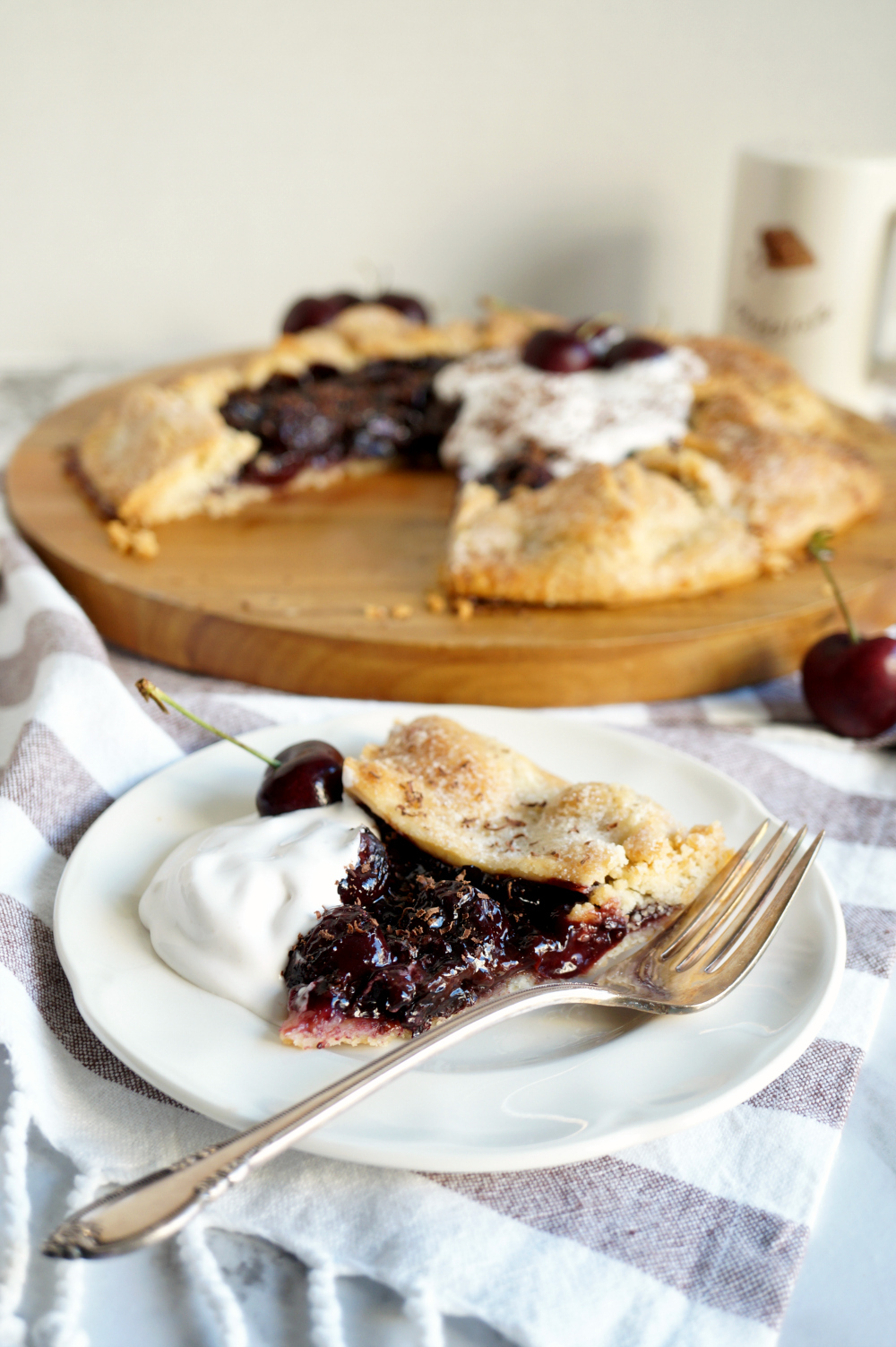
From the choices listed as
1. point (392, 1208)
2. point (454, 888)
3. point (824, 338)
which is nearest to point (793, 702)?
point (454, 888)

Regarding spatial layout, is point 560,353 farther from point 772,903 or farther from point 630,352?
point 772,903

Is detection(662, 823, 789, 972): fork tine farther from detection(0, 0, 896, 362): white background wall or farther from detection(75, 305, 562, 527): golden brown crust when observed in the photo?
detection(0, 0, 896, 362): white background wall

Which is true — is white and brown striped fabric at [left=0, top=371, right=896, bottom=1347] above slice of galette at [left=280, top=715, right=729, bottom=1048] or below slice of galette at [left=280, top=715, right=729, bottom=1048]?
below

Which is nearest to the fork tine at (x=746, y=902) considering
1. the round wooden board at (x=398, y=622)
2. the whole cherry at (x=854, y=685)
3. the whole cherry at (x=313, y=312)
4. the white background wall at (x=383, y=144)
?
the whole cherry at (x=854, y=685)

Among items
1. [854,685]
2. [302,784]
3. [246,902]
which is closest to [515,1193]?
[246,902]

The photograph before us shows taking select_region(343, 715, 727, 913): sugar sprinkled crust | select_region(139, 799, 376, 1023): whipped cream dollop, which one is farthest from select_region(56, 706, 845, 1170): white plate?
select_region(343, 715, 727, 913): sugar sprinkled crust
